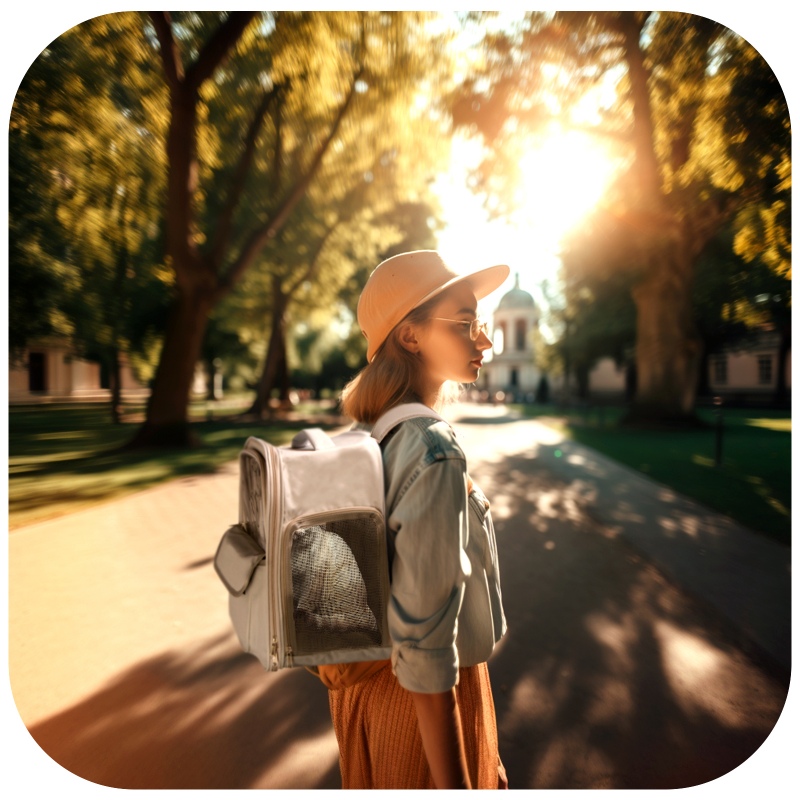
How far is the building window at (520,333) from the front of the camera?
50.8 m

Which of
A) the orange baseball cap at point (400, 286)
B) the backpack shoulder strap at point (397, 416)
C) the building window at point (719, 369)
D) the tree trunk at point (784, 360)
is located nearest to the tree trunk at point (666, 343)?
the building window at point (719, 369)

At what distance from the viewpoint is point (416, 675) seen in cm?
84

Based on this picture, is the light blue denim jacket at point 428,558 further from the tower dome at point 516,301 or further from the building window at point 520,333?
the building window at point 520,333

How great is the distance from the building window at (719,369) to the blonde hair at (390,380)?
13195 millimetres

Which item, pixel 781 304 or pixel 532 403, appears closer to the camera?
pixel 781 304

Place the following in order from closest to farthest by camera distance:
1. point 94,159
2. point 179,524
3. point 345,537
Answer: point 345,537 → point 94,159 → point 179,524

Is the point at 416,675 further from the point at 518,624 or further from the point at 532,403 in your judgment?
the point at 532,403

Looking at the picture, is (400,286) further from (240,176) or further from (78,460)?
(240,176)

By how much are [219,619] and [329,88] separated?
18.0 ft

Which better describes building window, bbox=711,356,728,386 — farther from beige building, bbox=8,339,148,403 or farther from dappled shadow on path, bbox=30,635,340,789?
beige building, bbox=8,339,148,403

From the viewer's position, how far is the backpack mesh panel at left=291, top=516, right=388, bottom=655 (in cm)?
96

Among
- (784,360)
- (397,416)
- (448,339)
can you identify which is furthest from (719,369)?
(397,416)

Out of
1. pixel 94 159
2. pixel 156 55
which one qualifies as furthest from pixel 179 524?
pixel 156 55
